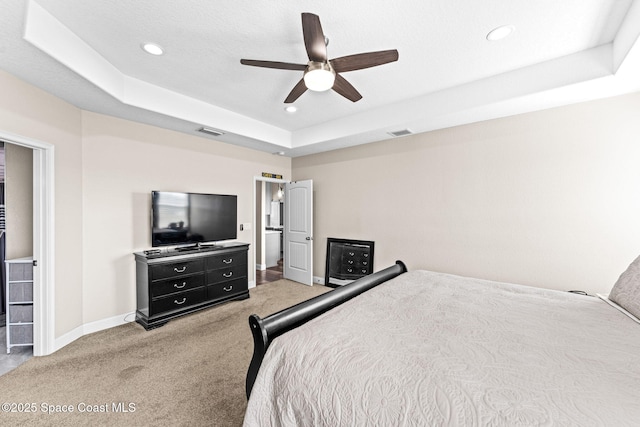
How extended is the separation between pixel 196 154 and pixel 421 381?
415cm

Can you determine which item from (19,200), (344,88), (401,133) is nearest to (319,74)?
(344,88)

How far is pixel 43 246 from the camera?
2.55m

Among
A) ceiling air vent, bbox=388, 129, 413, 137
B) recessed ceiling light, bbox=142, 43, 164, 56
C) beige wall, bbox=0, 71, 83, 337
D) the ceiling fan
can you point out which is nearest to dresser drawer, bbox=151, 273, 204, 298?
beige wall, bbox=0, 71, 83, 337

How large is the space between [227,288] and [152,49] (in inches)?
121

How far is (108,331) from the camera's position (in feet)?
10.00

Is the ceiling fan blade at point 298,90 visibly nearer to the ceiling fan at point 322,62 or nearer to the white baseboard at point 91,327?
the ceiling fan at point 322,62

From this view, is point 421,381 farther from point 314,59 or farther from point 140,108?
point 140,108

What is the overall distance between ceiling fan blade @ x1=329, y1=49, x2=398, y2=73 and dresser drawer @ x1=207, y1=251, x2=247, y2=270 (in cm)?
299

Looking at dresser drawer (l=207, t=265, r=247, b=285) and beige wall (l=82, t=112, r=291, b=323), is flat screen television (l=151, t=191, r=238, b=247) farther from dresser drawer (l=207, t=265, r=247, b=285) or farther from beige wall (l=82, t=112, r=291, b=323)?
dresser drawer (l=207, t=265, r=247, b=285)

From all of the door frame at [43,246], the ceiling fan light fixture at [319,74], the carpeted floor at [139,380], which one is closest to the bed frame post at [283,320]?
the carpeted floor at [139,380]

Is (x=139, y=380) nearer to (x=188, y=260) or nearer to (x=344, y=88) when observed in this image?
(x=188, y=260)

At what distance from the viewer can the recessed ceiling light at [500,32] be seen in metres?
2.09

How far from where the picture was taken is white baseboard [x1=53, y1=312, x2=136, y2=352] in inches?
106

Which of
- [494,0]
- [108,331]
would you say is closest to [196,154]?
[108,331]
